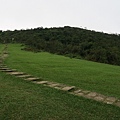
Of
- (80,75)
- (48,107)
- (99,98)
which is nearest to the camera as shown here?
(48,107)

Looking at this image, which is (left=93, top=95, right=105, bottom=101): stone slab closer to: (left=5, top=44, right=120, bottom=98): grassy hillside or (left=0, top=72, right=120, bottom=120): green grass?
(left=0, top=72, right=120, bottom=120): green grass

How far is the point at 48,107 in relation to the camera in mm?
4078

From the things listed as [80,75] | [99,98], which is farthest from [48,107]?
[80,75]

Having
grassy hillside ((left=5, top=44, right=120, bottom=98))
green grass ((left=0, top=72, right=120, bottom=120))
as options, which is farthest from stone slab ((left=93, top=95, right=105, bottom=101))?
grassy hillside ((left=5, top=44, right=120, bottom=98))

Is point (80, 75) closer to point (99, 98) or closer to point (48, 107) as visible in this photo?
point (99, 98)

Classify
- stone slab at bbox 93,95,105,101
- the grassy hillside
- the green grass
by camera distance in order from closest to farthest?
1. the green grass
2. stone slab at bbox 93,95,105,101
3. the grassy hillside

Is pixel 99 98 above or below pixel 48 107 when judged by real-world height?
below

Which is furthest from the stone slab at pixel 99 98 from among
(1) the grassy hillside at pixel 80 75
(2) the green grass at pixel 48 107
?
(1) the grassy hillside at pixel 80 75

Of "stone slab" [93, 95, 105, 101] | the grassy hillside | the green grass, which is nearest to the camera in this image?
the green grass

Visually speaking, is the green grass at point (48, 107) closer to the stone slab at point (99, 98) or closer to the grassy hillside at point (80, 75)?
the stone slab at point (99, 98)

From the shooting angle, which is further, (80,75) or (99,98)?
(80,75)

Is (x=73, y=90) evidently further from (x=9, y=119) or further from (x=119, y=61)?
(x=119, y=61)

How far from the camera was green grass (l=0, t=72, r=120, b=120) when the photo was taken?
11.9 feet

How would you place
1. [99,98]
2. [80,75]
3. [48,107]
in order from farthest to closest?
1. [80,75]
2. [99,98]
3. [48,107]
